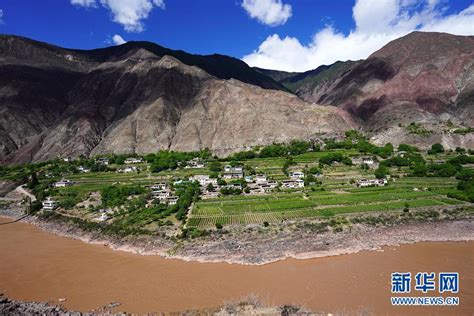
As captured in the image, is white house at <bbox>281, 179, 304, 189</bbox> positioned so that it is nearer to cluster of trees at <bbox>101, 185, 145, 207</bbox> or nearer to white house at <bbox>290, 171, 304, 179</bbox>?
white house at <bbox>290, 171, 304, 179</bbox>

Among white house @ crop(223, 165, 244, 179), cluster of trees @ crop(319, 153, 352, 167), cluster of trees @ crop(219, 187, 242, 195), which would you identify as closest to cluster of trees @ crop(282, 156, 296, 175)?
cluster of trees @ crop(319, 153, 352, 167)

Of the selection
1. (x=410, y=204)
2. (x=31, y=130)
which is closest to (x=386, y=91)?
(x=410, y=204)

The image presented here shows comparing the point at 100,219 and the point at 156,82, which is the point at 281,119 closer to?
the point at 156,82

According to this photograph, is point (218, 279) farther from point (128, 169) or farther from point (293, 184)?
point (128, 169)

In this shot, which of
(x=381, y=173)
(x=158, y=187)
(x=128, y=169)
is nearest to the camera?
(x=158, y=187)

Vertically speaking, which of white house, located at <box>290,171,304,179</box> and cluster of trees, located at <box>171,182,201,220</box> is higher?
white house, located at <box>290,171,304,179</box>

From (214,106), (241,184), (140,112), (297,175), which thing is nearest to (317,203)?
(241,184)

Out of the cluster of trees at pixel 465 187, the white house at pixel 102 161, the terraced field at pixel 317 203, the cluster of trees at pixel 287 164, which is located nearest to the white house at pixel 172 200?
the terraced field at pixel 317 203
